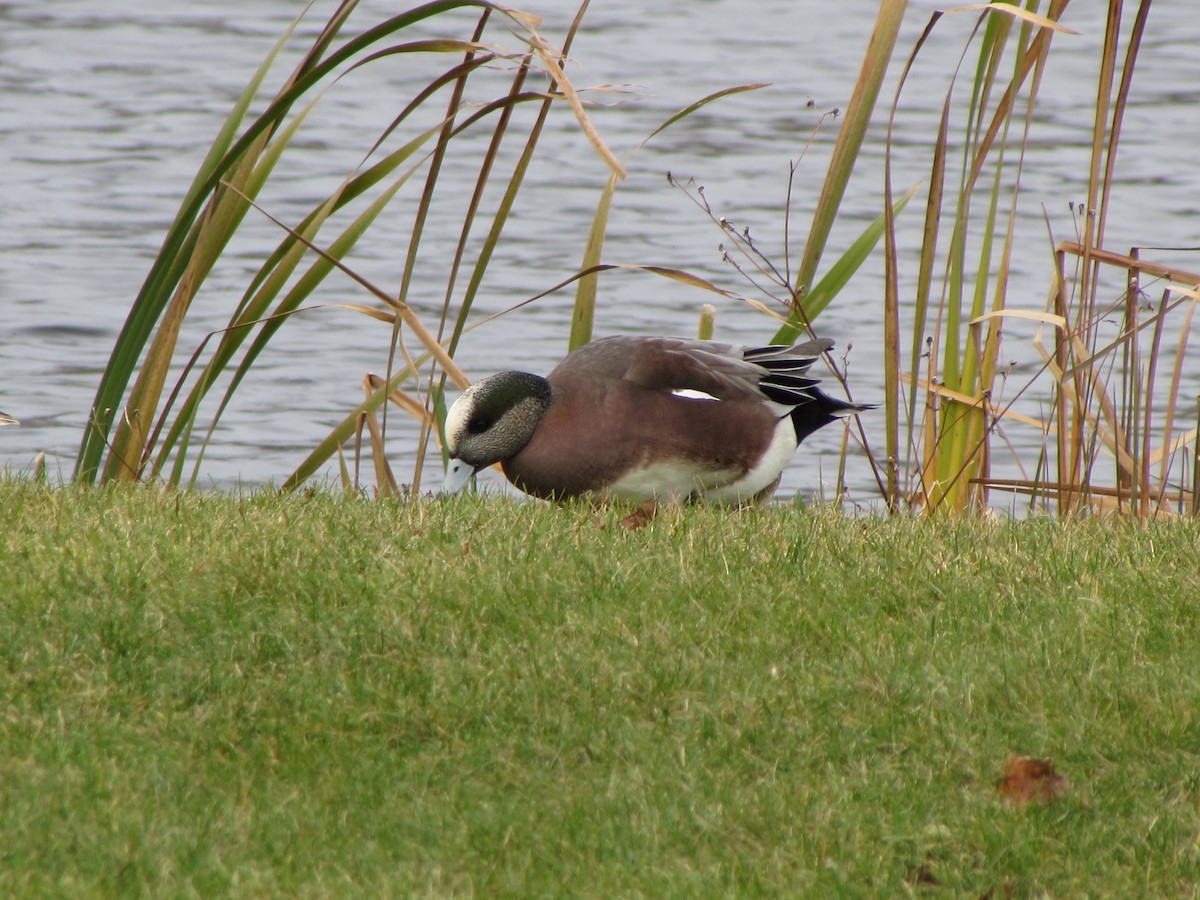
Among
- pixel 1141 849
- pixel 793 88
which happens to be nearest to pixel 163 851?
pixel 1141 849

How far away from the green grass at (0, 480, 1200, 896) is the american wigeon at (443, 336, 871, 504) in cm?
63

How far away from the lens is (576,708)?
358cm

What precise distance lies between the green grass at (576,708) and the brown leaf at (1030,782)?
0.11ft

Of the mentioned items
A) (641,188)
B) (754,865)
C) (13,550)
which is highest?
(641,188)

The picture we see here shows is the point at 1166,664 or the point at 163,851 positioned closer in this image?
the point at 163,851

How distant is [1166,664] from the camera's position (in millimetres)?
3775

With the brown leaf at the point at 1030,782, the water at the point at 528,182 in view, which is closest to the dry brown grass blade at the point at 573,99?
the brown leaf at the point at 1030,782

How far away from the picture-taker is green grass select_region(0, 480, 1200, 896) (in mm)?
3123

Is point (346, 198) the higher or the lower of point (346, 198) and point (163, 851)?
the higher

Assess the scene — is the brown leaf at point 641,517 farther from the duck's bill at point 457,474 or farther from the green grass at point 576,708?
the duck's bill at point 457,474

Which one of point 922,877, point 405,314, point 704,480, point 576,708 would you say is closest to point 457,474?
point 405,314

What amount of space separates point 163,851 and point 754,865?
1.04m

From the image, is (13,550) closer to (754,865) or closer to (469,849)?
(469,849)

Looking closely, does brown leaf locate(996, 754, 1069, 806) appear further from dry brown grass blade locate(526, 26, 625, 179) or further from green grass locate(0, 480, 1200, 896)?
dry brown grass blade locate(526, 26, 625, 179)
